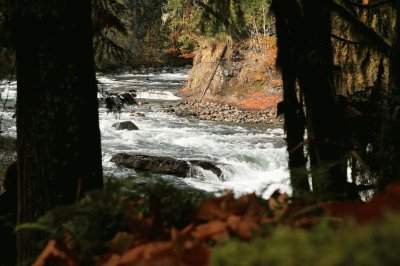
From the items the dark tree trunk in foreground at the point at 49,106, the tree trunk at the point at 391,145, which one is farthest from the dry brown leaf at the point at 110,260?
the tree trunk at the point at 391,145

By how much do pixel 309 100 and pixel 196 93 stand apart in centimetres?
2562

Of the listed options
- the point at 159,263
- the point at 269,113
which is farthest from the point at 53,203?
the point at 269,113

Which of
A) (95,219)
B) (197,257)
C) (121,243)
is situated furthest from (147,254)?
(95,219)

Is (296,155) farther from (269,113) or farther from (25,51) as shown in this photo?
(269,113)

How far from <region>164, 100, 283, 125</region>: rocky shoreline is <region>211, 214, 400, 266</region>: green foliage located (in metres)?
20.7

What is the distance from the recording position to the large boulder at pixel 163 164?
42.8 feet

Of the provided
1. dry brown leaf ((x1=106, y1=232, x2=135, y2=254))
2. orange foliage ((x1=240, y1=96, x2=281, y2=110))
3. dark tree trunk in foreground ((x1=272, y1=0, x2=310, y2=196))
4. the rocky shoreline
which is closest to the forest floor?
dry brown leaf ((x1=106, y1=232, x2=135, y2=254))

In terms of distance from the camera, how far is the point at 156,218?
174 centimetres

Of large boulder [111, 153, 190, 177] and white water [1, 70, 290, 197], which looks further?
white water [1, 70, 290, 197]

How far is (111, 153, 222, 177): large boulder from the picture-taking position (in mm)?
13039

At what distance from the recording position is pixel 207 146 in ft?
55.0

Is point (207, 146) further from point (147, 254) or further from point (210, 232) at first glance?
point (147, 254)

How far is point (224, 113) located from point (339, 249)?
75.1ft

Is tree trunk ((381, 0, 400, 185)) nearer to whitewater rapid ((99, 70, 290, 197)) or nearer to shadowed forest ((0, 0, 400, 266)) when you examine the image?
shadowed forest ((0, 0, 400, 266))
